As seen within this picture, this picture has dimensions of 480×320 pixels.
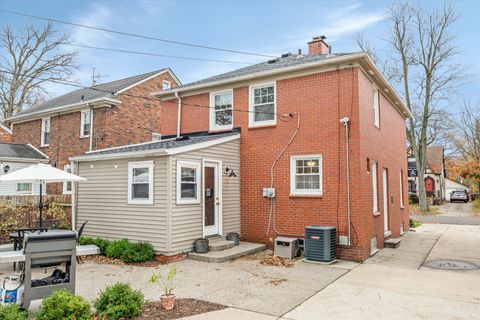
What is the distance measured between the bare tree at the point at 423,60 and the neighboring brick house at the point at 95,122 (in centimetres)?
1784

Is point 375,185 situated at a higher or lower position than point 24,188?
higher

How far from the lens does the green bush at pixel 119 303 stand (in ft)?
15.9

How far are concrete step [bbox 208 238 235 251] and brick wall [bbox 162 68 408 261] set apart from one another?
3.89 ft

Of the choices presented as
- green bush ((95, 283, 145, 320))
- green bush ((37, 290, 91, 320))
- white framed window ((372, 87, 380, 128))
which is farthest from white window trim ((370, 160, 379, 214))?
green bush ((37, 290, 91, 320))

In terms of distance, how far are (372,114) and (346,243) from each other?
14.5 feet

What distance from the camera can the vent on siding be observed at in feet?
29.4

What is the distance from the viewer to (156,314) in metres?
5.18

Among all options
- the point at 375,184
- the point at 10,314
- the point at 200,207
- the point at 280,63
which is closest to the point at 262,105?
the point at 280,63

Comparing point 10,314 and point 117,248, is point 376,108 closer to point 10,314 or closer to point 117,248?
point 117,248

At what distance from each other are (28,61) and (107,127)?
17.2 metres

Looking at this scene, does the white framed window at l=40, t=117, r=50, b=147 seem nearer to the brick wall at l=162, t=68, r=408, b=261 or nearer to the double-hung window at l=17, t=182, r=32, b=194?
the double-hung window at l=17, t=182, r=32, b=194

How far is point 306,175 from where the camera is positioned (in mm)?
10422

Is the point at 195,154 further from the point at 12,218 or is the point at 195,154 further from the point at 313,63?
the point at 12,218

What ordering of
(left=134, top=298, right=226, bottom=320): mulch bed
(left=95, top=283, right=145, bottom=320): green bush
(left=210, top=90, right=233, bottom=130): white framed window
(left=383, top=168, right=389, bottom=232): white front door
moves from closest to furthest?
(left=95, top=283, right=145, bottom=320): green bush, (left=134, top=298, right=226, bottom=320): mulch bed, (left=210, top=90, right=233, bottom=130): white framed window, (left=383, top=168, right=389, bottom=232): white front door
